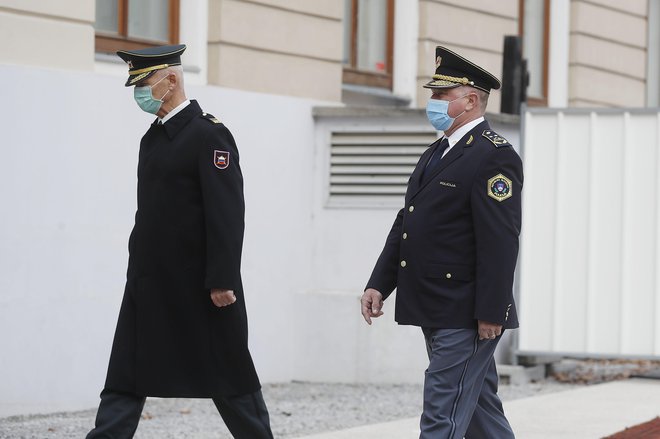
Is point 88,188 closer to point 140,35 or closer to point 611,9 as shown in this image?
point 140,35

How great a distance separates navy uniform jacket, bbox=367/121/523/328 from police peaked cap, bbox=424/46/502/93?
0.56ft

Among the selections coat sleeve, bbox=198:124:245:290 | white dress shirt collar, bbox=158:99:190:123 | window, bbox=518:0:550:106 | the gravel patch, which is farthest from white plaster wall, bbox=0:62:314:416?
window, bbox=518:0:550:106

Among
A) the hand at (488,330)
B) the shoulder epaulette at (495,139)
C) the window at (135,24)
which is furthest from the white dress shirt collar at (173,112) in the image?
the window at (135,24)

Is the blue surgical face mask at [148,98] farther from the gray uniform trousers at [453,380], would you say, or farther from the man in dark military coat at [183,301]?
the gray uniform trousers at [453,380]

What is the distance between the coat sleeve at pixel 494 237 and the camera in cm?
527

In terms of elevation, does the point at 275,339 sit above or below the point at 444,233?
below

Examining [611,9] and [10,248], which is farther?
[611,9]

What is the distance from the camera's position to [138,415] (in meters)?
5.54

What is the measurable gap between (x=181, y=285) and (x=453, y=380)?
1.11 meters

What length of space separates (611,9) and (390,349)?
5869mm

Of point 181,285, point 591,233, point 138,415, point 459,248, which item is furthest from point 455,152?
point 591,233

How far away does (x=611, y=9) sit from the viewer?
14.6 meters

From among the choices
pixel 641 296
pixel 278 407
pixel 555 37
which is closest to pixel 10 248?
pixel 278 407

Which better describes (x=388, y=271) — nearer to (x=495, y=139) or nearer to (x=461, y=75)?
(x=495, y=139)
